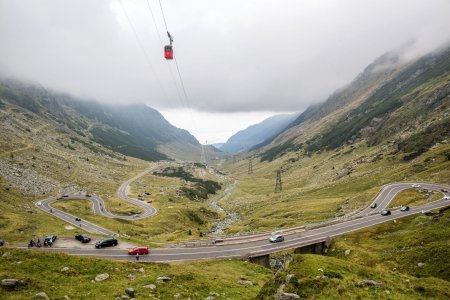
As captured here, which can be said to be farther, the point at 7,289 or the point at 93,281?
the point at 93,281

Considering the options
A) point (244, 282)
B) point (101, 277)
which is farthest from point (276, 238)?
point (101, 277)

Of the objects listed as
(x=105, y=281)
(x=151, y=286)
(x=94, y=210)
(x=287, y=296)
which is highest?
(x=94, y=210)

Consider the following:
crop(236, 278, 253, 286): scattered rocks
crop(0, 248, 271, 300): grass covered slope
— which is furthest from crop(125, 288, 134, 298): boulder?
crop(236, 278, 253, 286): scattered rocks

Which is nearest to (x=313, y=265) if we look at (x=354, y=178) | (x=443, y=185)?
(x=443, y=185)

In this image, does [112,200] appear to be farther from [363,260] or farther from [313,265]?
[313,265]

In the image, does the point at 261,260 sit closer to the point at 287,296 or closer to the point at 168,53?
the point at 287,296

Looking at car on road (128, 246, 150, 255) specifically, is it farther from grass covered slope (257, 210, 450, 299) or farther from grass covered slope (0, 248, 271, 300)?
grass covered slope (257, 210, 450, 299)
